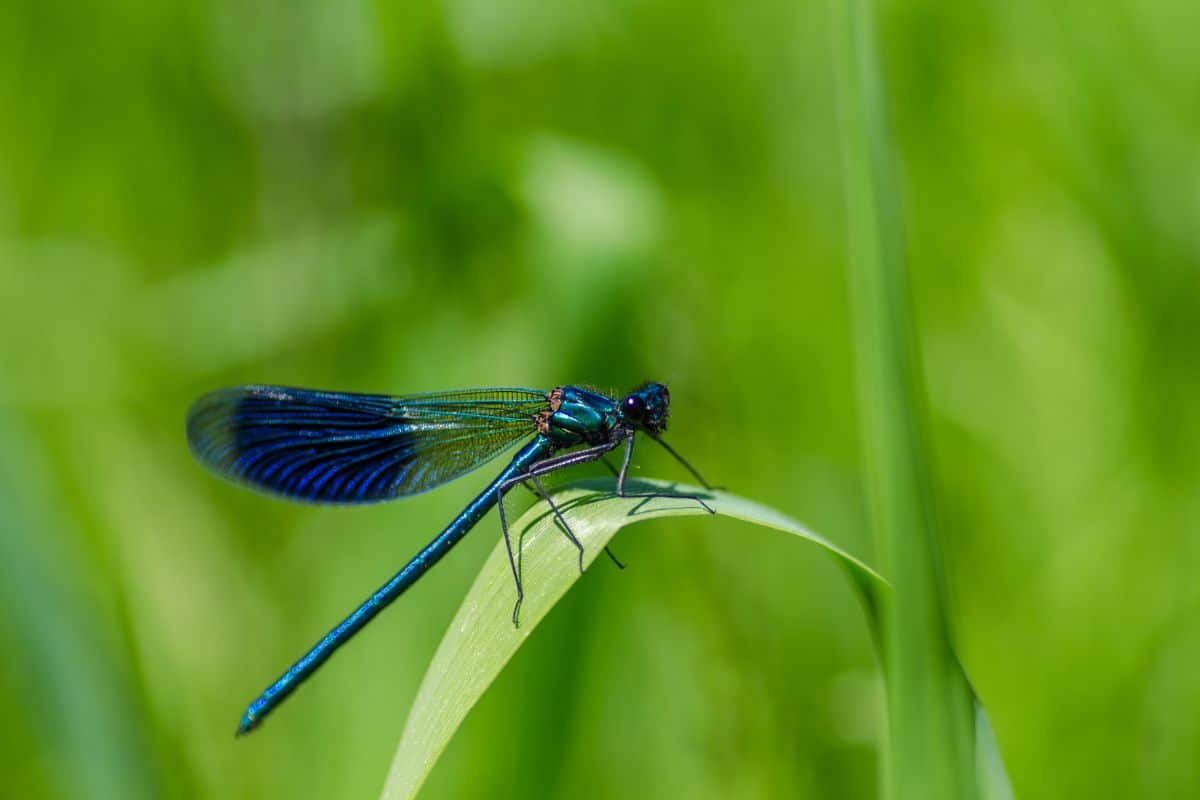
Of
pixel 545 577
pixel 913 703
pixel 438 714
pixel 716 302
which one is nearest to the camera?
pixel 913 703

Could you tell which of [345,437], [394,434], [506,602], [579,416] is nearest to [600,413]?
[579,416]

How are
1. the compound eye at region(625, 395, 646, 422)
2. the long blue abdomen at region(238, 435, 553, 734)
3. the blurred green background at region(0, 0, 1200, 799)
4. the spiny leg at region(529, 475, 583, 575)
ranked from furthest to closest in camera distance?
the compound eye at region(625, 395, 646, 422) → the blurred green background at region(0, 0, 1200, 799) → the long blue abdomen at region(238, 435, 553, 734) → the spiny leg at region(529, 475, 583, 575)

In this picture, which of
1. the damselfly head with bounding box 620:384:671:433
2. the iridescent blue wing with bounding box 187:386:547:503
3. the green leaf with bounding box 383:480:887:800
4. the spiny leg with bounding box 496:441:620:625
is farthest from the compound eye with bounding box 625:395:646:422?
the green leaf with bounding box 383:480:887:800

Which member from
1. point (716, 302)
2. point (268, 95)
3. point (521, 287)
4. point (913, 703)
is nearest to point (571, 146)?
point (521, 287)

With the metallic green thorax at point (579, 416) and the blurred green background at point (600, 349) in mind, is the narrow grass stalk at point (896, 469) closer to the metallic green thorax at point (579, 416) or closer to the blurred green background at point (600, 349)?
the blurred green background at point (600, 349)

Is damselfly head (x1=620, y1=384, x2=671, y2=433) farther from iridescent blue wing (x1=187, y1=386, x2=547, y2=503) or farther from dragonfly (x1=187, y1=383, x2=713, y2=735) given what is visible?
iridescent blue wing (x1=187, y1=386, x2=547, y2=503)

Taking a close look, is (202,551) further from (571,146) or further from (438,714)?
(438,714)
